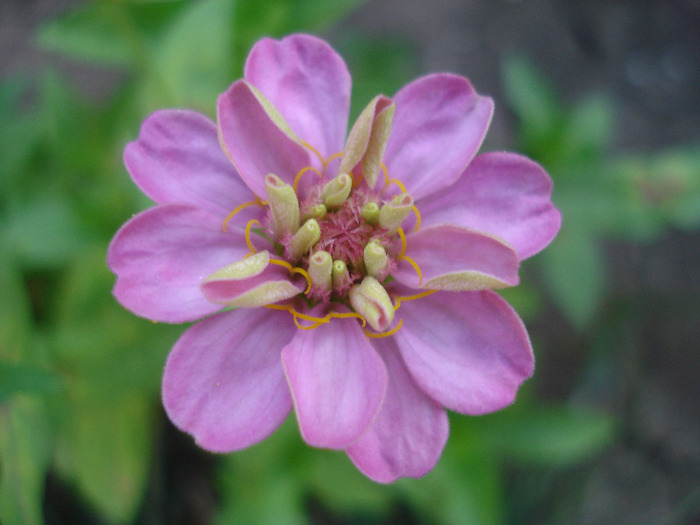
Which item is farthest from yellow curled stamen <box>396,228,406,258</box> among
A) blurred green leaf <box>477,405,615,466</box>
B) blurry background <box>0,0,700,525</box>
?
blurred green leaf <box>477,405,615,466</box>

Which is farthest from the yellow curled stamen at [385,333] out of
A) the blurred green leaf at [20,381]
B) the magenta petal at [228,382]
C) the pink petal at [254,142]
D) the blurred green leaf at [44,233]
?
the blurred green leaf at [44,233]

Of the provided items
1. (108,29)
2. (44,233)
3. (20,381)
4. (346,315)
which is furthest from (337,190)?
(108,29)

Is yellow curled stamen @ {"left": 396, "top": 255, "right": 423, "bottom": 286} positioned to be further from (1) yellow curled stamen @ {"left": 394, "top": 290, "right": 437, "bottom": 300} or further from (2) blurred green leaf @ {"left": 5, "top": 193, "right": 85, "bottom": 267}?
(2) blurred green leaf @ {"left": 5, "top": 193, "right": 85, "bottom": 267}

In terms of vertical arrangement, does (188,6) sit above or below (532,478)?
above

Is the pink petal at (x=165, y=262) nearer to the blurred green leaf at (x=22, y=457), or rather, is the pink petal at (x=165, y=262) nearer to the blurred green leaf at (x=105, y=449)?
the blurred green leaf at (x=22, y=457)

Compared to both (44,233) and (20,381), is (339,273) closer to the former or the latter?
(20,381)

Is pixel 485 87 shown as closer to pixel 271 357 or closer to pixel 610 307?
pixel 610 307

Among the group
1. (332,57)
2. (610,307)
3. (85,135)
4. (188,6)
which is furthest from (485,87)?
(332,57)

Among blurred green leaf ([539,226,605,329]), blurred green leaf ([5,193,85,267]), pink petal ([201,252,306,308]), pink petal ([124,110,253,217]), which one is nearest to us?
pink petal ([201,252,306,308])
